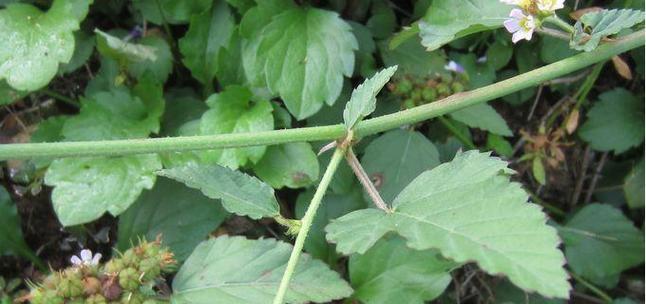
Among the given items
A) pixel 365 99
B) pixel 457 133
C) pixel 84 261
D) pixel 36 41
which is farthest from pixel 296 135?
pixel 36 41

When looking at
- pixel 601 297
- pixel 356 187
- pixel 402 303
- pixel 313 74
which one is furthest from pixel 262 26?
pixel 601 297

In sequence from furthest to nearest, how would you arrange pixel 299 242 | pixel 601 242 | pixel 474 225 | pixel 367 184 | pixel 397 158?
pixel 601 242, pixel 397 158, pixel 367 184, pixel 299 242, pixel 474 225

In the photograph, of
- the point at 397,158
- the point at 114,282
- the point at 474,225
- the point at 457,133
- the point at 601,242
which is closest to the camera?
the point at 474,225

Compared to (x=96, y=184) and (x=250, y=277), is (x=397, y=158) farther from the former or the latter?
(x=96, y=184)

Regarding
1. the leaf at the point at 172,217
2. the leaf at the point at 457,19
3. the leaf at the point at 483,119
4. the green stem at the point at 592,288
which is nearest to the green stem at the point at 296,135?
the leaf at the point at 457,19

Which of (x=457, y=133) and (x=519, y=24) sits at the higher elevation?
(x=519, y=24)

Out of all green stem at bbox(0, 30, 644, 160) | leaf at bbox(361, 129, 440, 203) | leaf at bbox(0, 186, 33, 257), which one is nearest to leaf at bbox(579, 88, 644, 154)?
leaf at bbox(361, 129, 440, 203)
